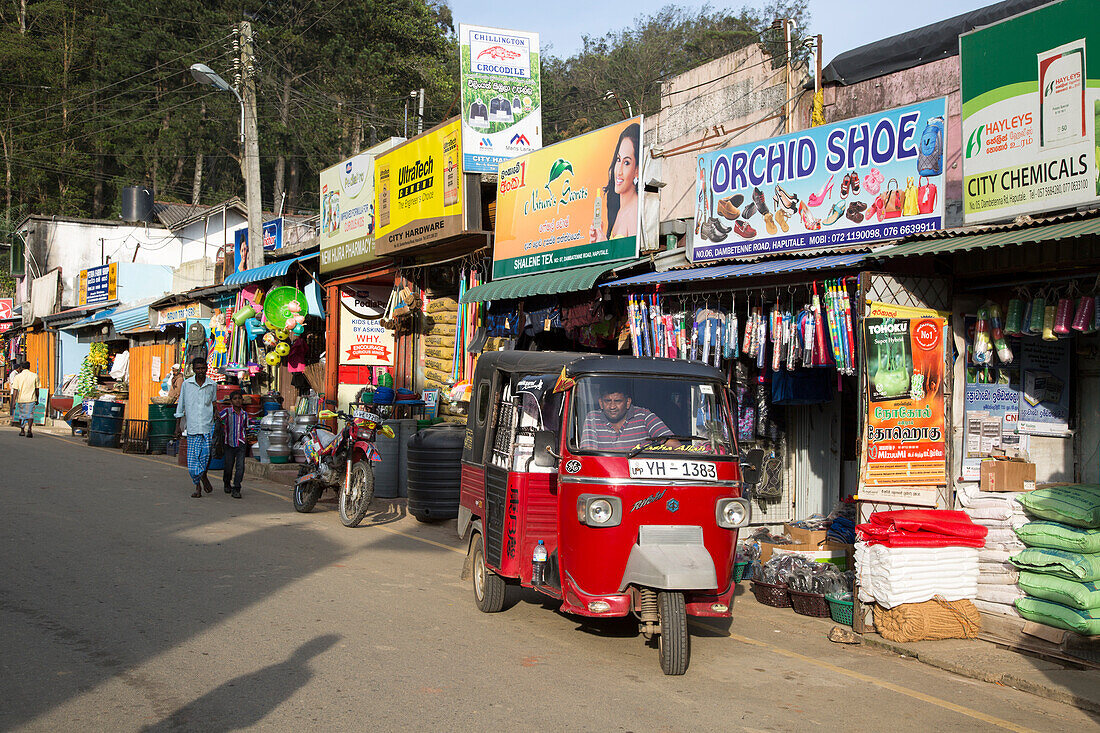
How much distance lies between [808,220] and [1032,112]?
7.77 ft

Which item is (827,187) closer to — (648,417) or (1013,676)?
(648,417)

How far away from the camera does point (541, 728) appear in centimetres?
514

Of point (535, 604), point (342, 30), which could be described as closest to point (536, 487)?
point (535, 604)

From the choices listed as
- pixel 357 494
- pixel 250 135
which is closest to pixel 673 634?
pixel 357 494

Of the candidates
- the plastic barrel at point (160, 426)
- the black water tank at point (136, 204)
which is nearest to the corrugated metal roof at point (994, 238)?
the plastic barrel at point (160, 426)

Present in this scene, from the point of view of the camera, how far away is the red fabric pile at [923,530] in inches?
303

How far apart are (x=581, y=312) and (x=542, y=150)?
115 inches

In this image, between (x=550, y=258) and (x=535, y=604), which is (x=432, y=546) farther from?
(x=550, y=258)

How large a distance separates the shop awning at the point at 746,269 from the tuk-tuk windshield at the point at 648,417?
197cm

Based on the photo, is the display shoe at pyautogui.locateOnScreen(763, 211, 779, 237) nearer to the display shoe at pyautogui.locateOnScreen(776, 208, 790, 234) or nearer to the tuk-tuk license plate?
the display shoe at pyautogui.locateOnScreen(776, 208, 790, 234)

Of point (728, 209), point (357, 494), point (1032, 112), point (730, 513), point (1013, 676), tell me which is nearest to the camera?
point (1013, 676)

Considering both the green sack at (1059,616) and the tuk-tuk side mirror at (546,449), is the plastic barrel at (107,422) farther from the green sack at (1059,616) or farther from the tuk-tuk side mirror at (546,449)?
the green sack at (1059,616)

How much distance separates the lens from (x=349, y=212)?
19.9 meters

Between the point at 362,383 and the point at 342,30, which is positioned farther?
the point at 342,30
